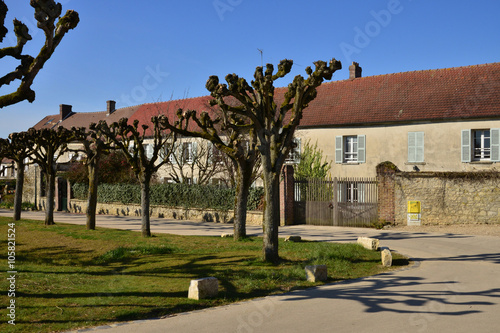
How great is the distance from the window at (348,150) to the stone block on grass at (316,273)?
56.1 feet

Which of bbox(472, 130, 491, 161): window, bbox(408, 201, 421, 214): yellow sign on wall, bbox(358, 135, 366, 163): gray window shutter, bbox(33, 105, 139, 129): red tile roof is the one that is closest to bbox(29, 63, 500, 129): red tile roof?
bbox(358, 135, 366, 163): gray window shutter

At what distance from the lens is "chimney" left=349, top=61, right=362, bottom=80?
2886 centimetres

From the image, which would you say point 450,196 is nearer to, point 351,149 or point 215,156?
point 351,149

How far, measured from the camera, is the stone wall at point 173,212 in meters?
22.6

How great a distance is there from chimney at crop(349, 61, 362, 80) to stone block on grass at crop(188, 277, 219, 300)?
2297 cm

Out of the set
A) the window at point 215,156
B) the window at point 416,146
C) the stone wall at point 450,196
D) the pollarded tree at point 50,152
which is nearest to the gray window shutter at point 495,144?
the window at point 416,146

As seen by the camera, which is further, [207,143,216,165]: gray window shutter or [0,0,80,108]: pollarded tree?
[207,143,216,165]: gray window shutter

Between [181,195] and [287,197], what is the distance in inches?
287

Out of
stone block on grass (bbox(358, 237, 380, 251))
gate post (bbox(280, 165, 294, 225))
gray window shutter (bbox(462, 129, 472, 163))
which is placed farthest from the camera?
gray window shutter (bbox(462, 129, 472, 163))

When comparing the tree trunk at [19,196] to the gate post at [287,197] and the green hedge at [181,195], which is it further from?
the gate post at [287,197]

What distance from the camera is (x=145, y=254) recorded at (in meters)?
12.4

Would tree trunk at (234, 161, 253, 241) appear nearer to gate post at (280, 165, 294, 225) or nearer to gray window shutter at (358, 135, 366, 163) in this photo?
gate post at (280, 165, 294, 225)

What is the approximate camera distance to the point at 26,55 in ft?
29.3

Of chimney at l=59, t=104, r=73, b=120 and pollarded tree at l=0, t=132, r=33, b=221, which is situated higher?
chimney at l=59, t=104, r=73, b=120
